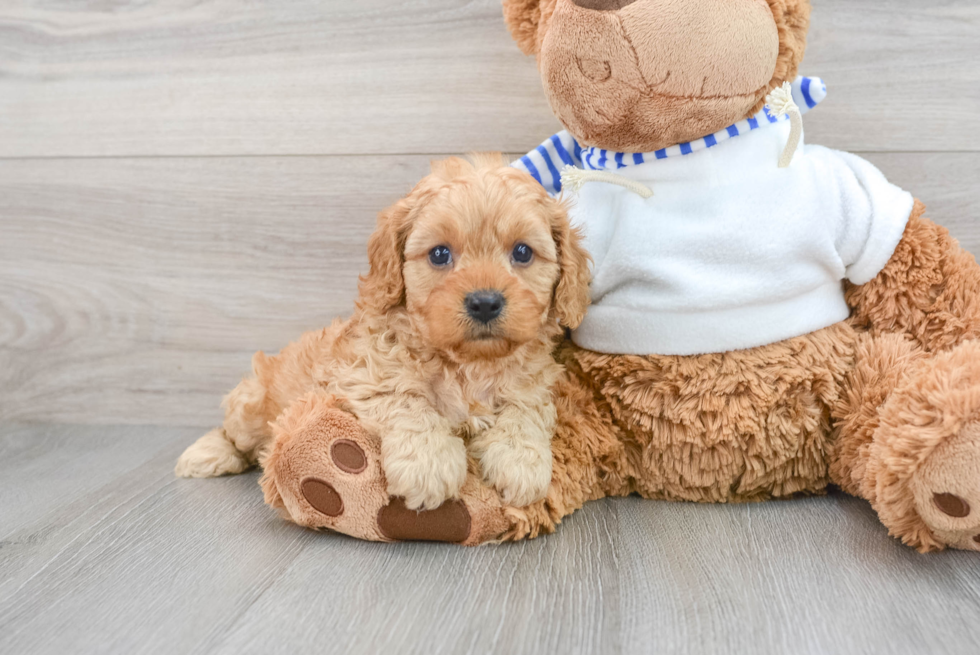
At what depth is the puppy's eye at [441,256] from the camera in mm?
1268

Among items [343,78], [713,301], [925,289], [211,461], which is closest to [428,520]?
[713,301]

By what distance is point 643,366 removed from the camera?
53.7 inches

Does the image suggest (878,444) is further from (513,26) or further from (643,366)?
(513,26)

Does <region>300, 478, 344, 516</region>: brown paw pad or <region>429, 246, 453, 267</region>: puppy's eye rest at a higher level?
<region>429, 246, 453, 267</region>: puppy's eye

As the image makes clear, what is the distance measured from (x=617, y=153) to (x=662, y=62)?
0.23 meters

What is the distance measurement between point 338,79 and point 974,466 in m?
1.58

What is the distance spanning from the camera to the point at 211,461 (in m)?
1.74

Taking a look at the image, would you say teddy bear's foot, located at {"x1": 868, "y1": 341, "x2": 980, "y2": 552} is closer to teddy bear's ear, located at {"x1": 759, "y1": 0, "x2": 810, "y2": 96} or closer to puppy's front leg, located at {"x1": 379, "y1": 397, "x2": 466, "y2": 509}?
teddy bear's ear, located at {"x1": 759, "y1": 0, "x2": 810, "y2": 96}

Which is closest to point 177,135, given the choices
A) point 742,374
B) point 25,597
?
point 25,597

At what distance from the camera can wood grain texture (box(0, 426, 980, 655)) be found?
99 centimetres

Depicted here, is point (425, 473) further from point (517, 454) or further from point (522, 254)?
point (522, 254)

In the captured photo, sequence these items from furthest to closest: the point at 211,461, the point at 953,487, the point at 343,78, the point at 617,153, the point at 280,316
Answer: the point at 280,316 → the point at 343,78 → the point at 211,461 → the point at 617,153 → the point at 953,487

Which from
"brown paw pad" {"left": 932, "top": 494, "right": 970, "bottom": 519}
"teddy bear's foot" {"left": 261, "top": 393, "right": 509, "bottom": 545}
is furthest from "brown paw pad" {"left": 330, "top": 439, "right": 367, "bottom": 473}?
"brown paw pad" {"left": 932, "top": 494, "right": 970, "bottom": 519}

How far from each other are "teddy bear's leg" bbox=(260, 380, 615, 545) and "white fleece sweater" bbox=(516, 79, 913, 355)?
0.38 m
